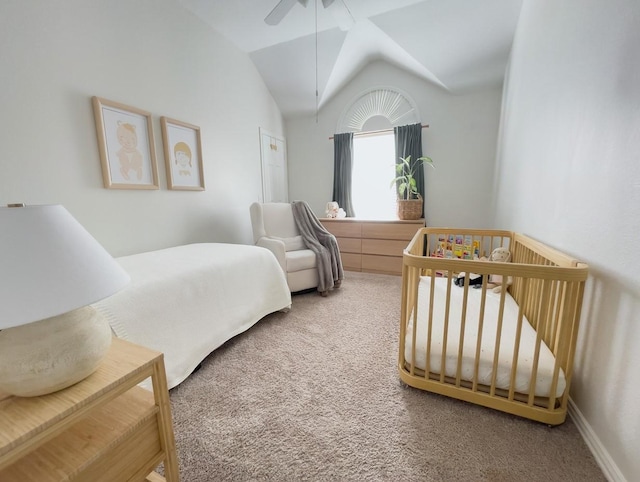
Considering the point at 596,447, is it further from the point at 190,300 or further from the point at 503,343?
the point at 190,300

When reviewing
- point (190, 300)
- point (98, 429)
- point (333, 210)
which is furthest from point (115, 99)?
point (333, 210)

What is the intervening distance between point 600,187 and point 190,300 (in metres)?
1.93

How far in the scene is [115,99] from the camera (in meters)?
1.87

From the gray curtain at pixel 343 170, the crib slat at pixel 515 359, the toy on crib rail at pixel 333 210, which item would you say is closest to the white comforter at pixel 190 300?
the crib slat at pixel 515 359

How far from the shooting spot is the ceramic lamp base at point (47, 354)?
1.85 ft

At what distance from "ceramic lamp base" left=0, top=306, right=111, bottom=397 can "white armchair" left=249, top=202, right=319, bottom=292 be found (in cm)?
178

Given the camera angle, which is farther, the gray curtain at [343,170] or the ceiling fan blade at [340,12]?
the gray curtain at [343,170]

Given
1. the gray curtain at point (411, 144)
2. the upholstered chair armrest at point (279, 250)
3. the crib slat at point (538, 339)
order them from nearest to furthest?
the crib slat at point (538, 339), the upholstered chair armrest at point (279, 250), the gray curtain at point (411, 144)

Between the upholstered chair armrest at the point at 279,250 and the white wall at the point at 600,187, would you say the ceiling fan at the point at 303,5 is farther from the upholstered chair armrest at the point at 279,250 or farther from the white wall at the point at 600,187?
the upholstered chair armrest at the point at 279,250

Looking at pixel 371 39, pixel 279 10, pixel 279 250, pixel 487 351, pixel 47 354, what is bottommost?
pixel 487 351

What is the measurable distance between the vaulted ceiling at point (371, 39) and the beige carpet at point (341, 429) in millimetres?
2498

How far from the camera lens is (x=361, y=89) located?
3.55 meters

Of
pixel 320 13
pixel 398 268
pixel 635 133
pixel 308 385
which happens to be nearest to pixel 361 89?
pixel 320 13

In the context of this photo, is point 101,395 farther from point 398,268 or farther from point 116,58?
point 398,268
